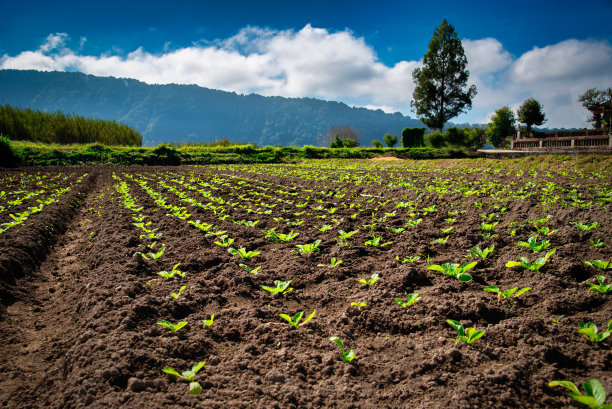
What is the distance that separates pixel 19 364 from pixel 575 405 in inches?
144

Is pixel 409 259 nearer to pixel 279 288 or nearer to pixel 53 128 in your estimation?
pixel 279 288

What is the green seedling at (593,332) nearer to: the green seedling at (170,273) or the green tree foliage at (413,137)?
the green seedling at (170,273)

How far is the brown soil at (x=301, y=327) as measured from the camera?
1832mm

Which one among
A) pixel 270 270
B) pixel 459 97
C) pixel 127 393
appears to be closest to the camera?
pixel 127 393

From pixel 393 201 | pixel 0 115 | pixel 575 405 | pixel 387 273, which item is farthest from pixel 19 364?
pixel 0 115

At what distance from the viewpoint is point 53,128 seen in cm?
3316

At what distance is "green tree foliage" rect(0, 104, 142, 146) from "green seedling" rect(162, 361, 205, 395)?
40.1 meters

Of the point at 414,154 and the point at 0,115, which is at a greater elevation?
the point at 0,115

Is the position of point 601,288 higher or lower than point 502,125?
lower

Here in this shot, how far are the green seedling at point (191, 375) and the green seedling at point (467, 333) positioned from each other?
169 centimetres

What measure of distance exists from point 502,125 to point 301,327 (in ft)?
192

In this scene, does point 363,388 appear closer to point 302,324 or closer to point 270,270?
point 302,324

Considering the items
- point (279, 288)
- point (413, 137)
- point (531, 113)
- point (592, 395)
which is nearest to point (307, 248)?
point (279, 288)

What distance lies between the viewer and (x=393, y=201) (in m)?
7.30
